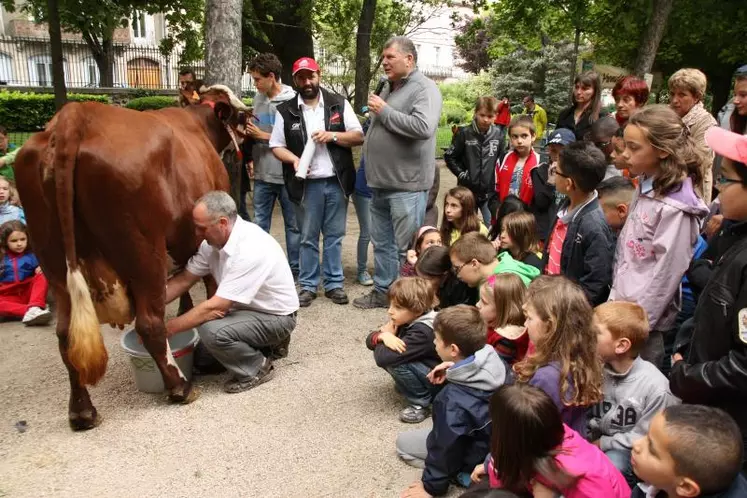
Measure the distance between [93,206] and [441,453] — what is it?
2.24 meters

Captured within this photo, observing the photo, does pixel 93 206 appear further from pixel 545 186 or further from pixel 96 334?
pixel 545 186

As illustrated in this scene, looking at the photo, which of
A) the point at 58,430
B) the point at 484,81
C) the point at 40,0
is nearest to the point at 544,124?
the point at 40,0

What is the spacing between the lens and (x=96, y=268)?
144 inches

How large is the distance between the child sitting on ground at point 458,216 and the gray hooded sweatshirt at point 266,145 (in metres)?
1.80

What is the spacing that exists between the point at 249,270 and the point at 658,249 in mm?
2347

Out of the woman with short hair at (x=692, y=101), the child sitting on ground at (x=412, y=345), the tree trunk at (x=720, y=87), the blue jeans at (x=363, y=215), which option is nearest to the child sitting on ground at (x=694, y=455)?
the child sitting on ground at (x=412, y=345)

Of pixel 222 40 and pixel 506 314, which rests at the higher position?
pixel 222 40

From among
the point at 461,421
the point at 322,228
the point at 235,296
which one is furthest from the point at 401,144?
the point at 461,421

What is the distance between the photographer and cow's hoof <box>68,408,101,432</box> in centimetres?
359

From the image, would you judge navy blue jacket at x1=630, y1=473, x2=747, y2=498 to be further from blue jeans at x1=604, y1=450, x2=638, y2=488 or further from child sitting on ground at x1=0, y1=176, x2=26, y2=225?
child sitting on ground at x1=0, y1=176, x2=26, y2=225

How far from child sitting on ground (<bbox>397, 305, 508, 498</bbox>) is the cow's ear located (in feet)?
9.55

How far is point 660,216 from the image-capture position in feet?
9.79

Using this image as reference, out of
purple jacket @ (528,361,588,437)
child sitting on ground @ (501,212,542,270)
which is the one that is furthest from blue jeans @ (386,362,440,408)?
child sitting on ground @ (501,212,542,270)

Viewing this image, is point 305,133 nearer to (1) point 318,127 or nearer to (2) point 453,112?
(1) point 318,127
